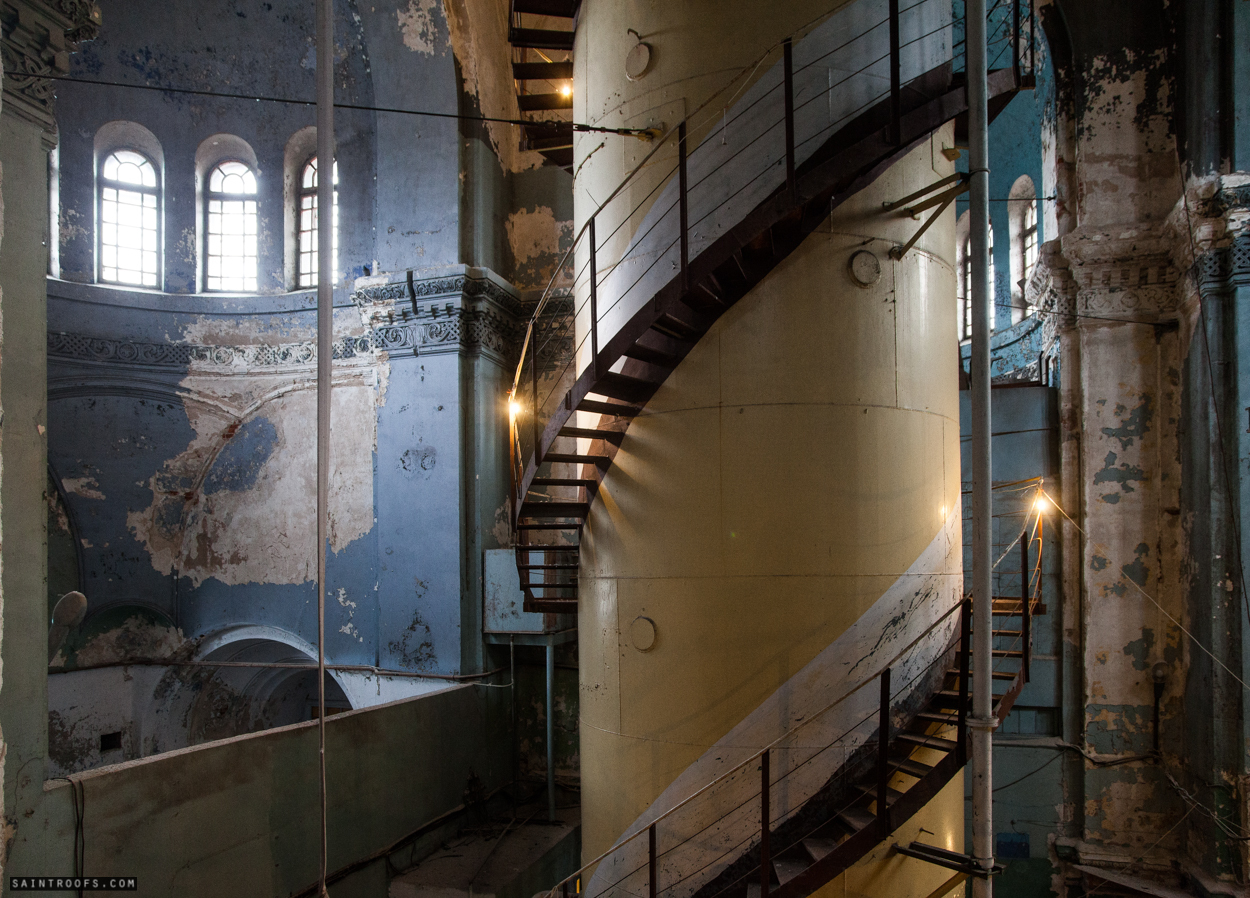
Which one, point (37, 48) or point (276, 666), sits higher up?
point (37, 48)

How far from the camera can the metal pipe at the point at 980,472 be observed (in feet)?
15.6

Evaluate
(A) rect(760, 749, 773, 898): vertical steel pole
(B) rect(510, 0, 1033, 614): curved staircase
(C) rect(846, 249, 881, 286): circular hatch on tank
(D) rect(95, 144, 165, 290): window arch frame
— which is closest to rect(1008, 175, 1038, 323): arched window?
(B) rect(510, 0, 1033, 614): curved staircase

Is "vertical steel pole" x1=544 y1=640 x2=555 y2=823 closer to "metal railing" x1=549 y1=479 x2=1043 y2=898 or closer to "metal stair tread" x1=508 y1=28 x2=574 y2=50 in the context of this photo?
"metal railing" x1=549 y1=479 x2=1043 y2=898

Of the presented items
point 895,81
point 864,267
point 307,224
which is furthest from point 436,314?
point 895,81

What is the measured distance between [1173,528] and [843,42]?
22.6ft

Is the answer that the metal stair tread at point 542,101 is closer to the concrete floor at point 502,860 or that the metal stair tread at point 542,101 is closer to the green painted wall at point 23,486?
the green painted wall at point 23,486

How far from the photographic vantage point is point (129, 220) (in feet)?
40.2

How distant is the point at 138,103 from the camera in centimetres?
1223

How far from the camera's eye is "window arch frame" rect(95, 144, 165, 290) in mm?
11992

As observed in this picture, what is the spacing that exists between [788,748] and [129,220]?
12515mm

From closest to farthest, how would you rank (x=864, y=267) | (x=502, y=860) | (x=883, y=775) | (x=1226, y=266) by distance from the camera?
(x=883, y=775) < (x=864, y=267) < (x=1226, y=266) < (x=502, y=860)

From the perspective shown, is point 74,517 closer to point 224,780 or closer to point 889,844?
point 224,780

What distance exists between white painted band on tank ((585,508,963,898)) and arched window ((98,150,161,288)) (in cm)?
1151

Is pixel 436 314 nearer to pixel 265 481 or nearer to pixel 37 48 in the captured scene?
pixel 265 481
